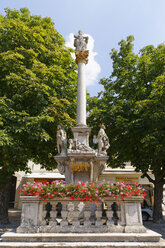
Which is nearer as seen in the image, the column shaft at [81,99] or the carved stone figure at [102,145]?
the carved stone figure at [102,145]

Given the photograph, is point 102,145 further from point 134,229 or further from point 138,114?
point 138,114

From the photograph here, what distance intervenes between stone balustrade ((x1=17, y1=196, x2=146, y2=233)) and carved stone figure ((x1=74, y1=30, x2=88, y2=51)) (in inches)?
363

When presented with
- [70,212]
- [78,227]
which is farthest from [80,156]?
[78,227]

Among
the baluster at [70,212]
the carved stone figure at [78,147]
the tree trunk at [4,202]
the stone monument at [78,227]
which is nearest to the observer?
the stone monument at [78,227]

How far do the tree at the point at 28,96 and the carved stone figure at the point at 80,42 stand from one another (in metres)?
1.76

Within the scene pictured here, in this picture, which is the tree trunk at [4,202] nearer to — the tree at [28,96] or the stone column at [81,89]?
the tree at [28,96]

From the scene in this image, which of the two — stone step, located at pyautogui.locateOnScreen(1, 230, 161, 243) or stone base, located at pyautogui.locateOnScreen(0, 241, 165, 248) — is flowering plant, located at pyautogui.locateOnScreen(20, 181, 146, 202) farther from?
stone base, located at pyautogui.locateOnScreen(0, 241, 165, 248)

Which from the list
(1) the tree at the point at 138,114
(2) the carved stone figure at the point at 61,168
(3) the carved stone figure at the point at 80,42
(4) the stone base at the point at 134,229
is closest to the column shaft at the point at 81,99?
(3) the carved stone figure at the point at 80,42

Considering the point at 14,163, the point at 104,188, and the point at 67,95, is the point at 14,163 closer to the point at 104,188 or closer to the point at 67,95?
the point at 67,95

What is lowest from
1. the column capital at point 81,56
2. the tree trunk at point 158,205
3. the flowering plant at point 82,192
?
the tree trunk at point 158,205

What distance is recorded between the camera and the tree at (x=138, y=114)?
39.2 feet

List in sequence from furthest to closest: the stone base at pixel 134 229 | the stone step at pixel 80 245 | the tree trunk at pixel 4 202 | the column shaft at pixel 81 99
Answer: the tree trunk at pixel 4 202
the column shaft at pixel 81 99
the stone base at pixel 134 229
the stone step at pixel 80 245

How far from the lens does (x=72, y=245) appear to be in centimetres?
511

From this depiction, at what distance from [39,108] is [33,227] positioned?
710 centimetres
